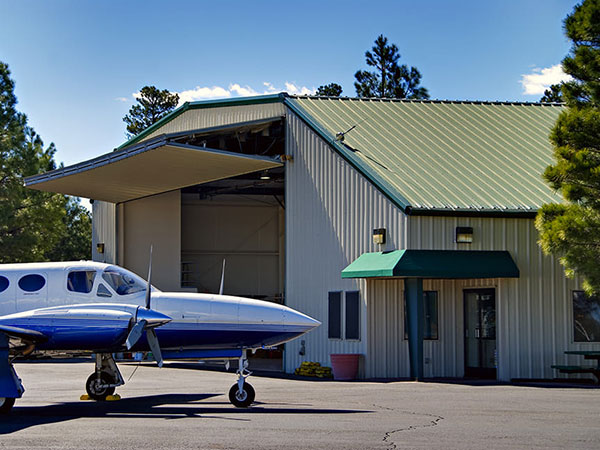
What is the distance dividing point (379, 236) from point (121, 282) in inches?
306

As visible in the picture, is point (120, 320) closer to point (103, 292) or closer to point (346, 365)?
point (103, 292)

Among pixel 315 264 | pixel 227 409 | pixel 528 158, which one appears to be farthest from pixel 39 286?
pixel 528 158

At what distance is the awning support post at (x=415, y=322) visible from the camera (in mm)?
21797

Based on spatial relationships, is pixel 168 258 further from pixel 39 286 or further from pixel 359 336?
pixel 39 286

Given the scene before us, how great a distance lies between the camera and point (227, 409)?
15.8 metres

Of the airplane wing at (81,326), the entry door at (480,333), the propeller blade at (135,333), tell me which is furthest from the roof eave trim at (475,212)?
the propeller blade at (135,333)

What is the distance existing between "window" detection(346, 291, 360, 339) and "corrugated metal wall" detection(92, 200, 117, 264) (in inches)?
487

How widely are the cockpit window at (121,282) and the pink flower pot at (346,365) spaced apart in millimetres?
7481

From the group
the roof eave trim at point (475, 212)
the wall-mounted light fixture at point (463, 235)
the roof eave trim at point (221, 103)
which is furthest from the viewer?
the roof eave trim at point (221, 103)

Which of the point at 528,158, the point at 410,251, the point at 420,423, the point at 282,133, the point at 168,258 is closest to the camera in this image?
the point at 420,423

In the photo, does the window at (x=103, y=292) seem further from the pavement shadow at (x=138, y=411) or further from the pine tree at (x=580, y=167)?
the pine tree at (x=580, y=167)

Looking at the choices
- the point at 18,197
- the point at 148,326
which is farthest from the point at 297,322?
the point at 18,197

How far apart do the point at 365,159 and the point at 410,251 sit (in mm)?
3462

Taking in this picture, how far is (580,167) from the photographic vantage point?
789 inches
